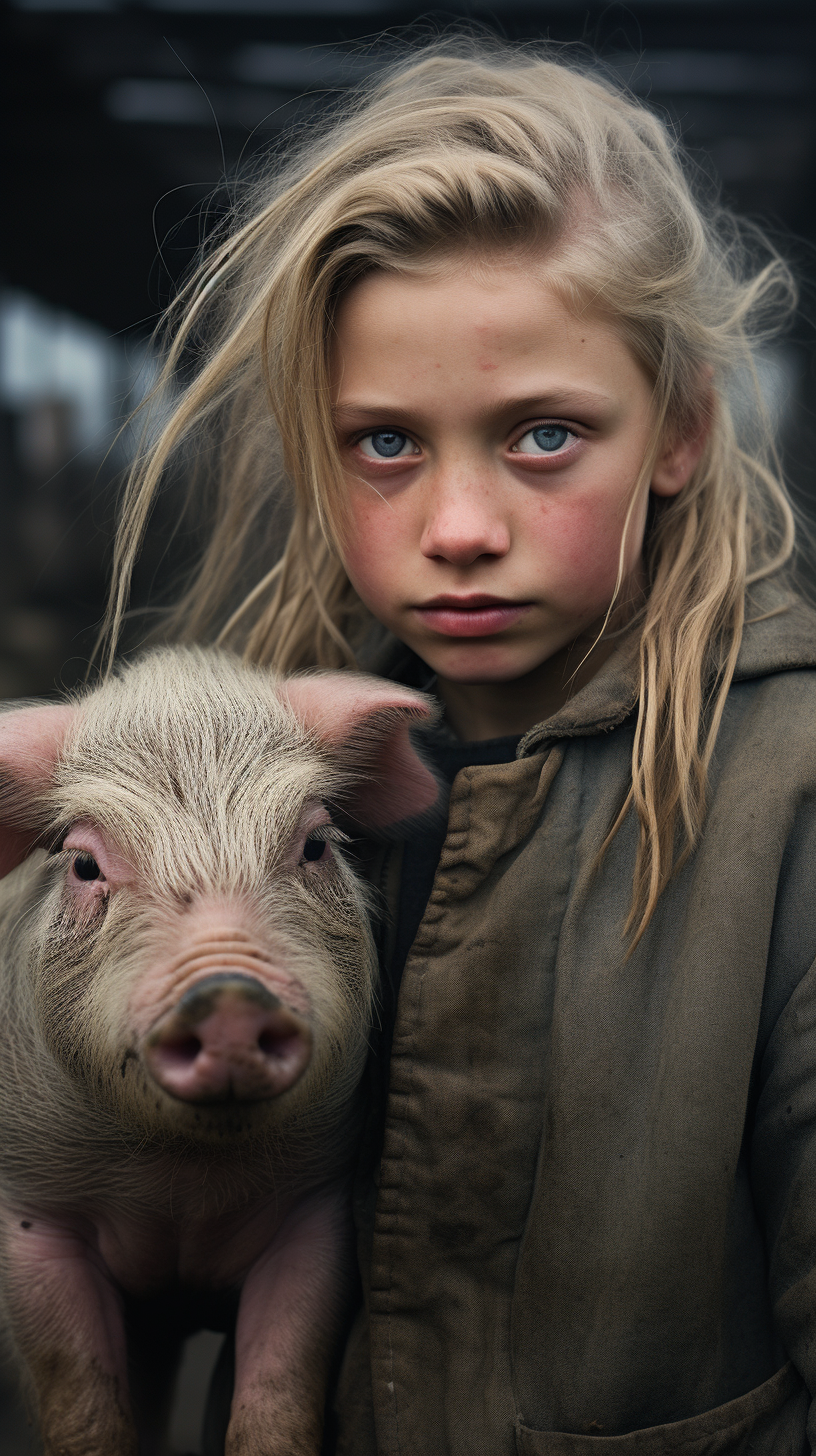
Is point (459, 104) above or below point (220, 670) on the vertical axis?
above

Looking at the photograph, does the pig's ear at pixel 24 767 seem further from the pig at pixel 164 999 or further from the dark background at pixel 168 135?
the dark background at pixel 168 135

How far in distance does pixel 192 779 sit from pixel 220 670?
7.7 inches

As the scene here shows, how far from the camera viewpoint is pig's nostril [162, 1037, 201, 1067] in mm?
816

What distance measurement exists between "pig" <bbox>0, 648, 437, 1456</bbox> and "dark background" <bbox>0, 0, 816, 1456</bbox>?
1.01 meters

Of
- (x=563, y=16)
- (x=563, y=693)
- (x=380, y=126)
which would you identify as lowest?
(x=563, y=693)

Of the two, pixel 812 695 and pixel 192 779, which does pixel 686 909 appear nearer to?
pixel 812 695

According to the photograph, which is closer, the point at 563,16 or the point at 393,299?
the point at 393,299

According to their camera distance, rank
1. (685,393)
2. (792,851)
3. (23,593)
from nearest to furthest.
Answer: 1. (792,851)
2. (685,393)
3. (23,593)

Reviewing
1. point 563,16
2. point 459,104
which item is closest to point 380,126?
point 459,104

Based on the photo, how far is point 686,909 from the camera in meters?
1.01

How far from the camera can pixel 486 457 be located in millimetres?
1010

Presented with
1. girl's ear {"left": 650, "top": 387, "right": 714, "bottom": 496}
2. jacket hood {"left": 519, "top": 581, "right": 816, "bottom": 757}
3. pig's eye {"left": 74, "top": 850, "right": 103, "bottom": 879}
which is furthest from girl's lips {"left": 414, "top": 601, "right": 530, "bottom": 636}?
pig's eye {"left": 74, "top": 850, "right": 103, "bottom": 879}

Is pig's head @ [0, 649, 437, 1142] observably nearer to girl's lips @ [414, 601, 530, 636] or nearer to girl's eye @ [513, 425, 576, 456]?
girl's lips @ [414, 601, 530, 636]

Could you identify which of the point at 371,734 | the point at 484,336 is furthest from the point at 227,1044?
the point at 484,336
